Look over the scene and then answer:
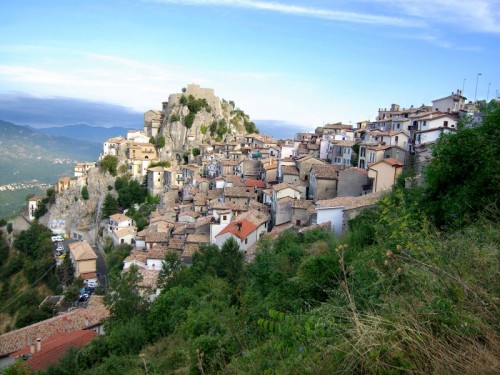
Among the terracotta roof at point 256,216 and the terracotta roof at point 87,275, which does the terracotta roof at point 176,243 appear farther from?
the terracotta roof at point 87,275

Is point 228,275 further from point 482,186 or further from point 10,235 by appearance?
point 10,235

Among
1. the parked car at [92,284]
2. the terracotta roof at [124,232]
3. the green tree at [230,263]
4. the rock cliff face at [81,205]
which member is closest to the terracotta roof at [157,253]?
the parked car at [92,284]

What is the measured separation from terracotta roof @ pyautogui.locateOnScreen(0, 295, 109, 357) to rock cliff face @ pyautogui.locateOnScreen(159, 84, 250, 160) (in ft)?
136

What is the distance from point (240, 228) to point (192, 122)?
39.2 metres

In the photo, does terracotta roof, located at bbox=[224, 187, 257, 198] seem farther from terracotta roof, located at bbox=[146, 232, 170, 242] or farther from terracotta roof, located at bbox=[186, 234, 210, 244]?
terracotta roof, located at bbox=[146, 232, 170, 242]

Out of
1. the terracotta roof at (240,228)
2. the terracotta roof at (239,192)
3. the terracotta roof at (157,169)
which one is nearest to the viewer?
the terracotta roof at (240,228)

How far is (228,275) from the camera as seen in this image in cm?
1853

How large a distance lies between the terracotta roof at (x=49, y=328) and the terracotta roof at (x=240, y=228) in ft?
33.1

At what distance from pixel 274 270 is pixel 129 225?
123 feet

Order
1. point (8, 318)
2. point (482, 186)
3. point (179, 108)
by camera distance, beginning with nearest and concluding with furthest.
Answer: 1. point (482, 186)
2. point (8, 318)
3. point (179, 108)

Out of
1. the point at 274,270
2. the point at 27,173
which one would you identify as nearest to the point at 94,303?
the point at 274,270

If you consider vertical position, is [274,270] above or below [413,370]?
below

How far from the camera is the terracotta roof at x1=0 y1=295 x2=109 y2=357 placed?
20781 mm

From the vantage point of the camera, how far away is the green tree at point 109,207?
171 ft
